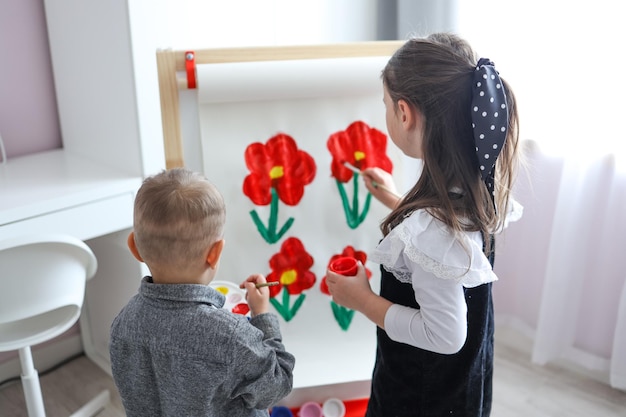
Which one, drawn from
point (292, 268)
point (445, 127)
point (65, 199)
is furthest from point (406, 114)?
point (65, 199)

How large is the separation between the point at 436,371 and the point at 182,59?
83cm

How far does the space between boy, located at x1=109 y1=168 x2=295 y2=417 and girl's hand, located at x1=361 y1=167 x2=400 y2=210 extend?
1.87 feet

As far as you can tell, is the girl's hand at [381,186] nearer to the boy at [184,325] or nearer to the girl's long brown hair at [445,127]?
the girl's long brown hair at [445,127]

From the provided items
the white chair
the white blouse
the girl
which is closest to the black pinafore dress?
the girl

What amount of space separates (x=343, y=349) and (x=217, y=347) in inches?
29.3

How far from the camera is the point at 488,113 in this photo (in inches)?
37.4

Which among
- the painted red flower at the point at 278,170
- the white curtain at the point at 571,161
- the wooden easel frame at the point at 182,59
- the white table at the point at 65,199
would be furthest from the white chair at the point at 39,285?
the white curtain at the point at 571,161

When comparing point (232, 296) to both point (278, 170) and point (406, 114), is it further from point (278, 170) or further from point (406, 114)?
point (406, 114)

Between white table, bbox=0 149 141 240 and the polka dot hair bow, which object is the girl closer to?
the polka dot hair bow

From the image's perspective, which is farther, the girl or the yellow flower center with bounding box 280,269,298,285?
the yellow flower center with bounding box 280,269,298,285

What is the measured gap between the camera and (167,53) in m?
1.38

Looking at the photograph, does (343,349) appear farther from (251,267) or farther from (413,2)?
(413,2)

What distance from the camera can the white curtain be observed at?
179 centimetres

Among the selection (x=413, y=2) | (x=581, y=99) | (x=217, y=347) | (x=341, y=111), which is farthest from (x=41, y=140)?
(x=581, y=99)
